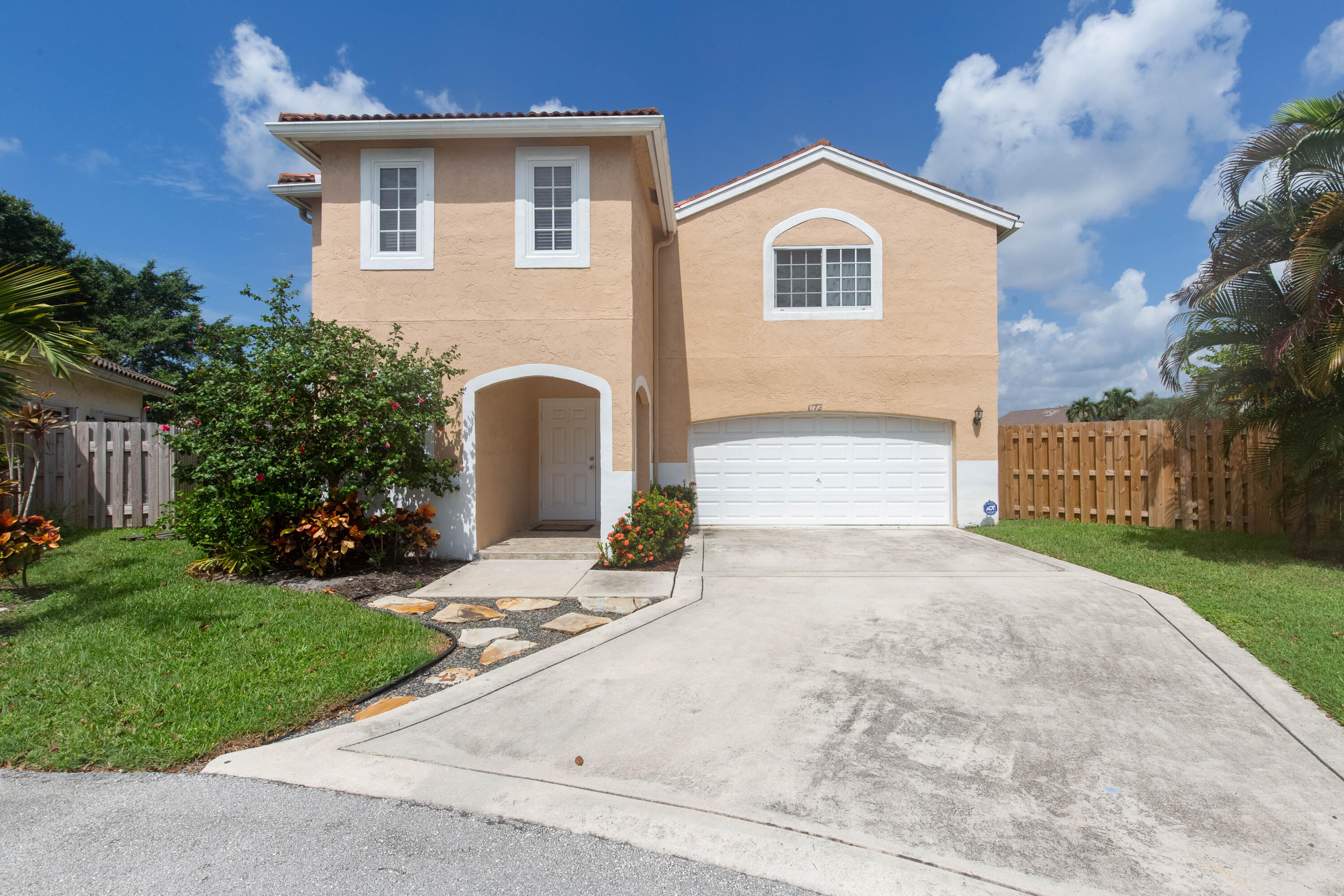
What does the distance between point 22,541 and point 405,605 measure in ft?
11.6

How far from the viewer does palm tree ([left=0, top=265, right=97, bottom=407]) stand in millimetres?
5535

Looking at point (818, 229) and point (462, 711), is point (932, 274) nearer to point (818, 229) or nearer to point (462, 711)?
point (818, 229)

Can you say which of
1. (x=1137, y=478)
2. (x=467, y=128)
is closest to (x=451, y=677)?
(x=467, y=128)

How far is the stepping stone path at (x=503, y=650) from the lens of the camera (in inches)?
206

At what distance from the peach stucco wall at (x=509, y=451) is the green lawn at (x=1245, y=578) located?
305 inches

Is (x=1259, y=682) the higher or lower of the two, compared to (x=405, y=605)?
lower

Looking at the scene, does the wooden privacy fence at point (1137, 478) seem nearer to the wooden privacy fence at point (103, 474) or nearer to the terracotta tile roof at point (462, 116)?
the terracotta tile roof at point (462, 116)

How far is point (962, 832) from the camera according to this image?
2.99m

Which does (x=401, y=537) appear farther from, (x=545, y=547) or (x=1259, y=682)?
(x=1259, y=682)

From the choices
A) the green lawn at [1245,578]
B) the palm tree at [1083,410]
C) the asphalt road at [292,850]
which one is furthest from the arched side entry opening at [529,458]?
the palm tree at [1083,410]

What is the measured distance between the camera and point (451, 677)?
4.85 metres

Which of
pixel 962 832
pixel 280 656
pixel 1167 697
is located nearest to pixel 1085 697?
pixel 1167 697

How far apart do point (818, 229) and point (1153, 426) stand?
6917 mm

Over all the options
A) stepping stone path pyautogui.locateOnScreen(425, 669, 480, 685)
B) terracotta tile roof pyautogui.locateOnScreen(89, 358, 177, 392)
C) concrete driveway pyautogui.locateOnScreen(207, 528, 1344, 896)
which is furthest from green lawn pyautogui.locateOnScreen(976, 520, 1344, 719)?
terracotta tile roof pyautogui.locateOnScreen(89, 358, 177, 392)
